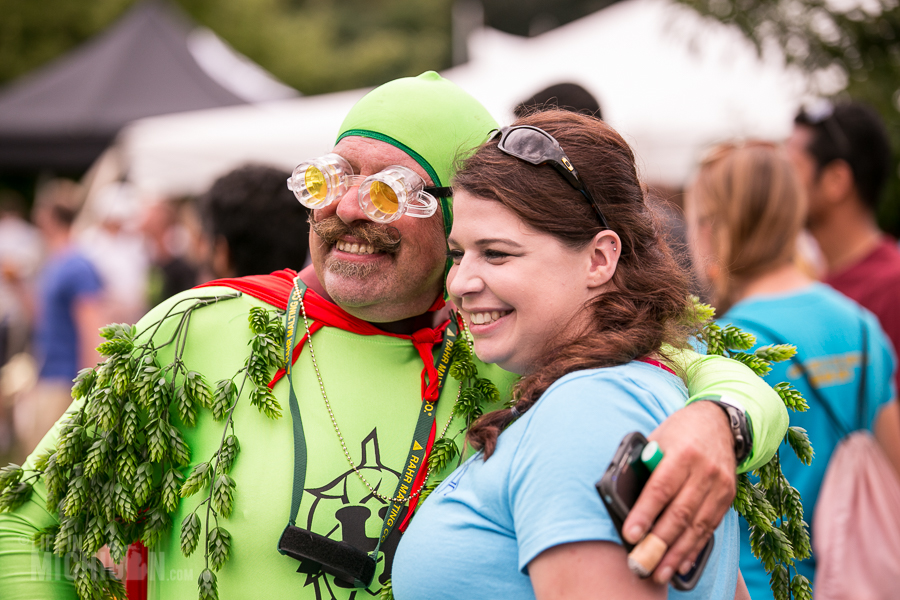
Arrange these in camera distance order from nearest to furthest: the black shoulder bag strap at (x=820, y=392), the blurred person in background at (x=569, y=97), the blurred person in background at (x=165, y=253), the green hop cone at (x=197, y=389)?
the green hop cone at (x=197, y=389), the black shoulder bag strap at (x=820, y=392), the blurred person in background at (x=569, y=97), the blurred person in background at (x=165, y=253)

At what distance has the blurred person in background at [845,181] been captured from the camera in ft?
13.0

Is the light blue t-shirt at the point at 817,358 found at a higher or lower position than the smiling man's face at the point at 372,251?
lower

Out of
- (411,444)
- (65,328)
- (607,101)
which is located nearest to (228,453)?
(411,444)

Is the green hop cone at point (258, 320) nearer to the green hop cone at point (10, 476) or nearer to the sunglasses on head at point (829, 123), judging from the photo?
the green hop cone at point (10, 476)

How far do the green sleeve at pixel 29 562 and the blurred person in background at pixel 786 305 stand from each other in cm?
204

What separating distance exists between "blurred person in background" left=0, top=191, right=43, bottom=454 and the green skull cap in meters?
8.61

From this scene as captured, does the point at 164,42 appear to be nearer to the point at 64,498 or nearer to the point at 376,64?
the point at 64,498

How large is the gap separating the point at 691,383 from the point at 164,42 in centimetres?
1187

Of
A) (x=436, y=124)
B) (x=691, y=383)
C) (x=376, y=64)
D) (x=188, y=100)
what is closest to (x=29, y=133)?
(x=188, y=100)

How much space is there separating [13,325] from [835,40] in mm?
9178

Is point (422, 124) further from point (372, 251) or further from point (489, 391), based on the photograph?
point (489, 391)

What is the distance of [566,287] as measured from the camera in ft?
5.48

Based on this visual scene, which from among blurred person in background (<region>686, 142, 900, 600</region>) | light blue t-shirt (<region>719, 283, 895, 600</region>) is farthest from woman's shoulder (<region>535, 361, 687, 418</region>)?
light blue t-shirt (<region>719, 283, 895, 600</region>)

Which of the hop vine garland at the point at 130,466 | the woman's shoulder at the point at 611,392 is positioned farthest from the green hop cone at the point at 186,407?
the woman's shoulder at the point at 611,392
